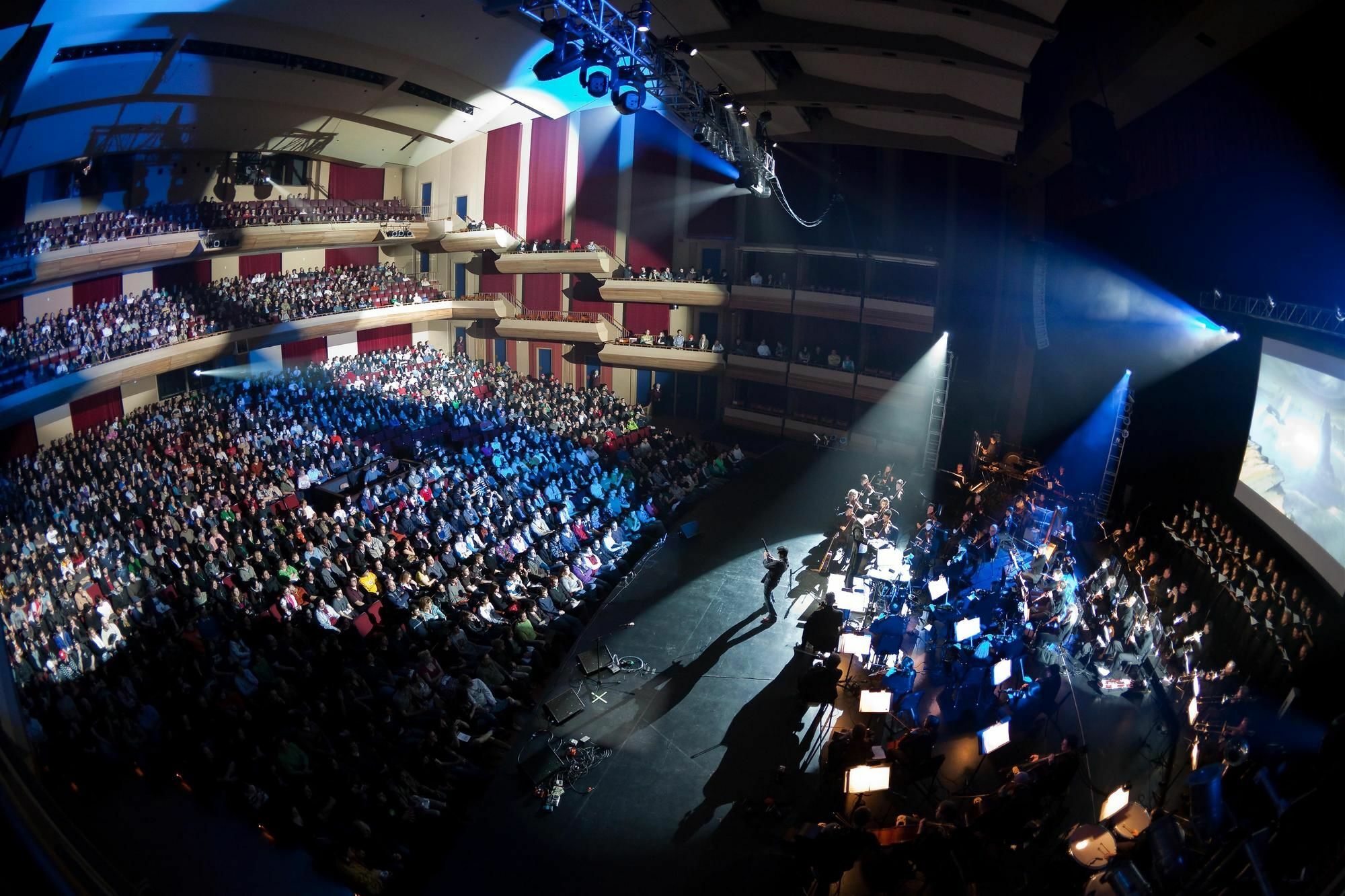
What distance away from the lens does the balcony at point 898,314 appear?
720 inches

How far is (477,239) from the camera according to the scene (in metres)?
25.7

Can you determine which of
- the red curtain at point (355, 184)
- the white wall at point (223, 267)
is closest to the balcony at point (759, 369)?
the red curtain at point (355, 184)

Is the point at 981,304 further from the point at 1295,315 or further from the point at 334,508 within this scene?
the point at 334,508

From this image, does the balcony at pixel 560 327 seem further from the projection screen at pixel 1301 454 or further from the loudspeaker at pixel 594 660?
the projection screen at pixel 1301 454

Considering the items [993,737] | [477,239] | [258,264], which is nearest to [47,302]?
[258,264]

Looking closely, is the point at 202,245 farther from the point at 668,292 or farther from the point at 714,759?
the point at 714,759

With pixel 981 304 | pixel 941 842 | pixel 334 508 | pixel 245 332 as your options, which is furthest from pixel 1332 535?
pixel 245 332

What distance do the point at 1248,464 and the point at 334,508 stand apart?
14702mm

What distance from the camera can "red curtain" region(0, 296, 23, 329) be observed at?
16344mm

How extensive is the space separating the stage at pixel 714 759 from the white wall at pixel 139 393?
15.4 meters

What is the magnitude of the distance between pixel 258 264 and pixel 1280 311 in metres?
25.0

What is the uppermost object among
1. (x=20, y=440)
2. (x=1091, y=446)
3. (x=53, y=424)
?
(x=1091, y=446)

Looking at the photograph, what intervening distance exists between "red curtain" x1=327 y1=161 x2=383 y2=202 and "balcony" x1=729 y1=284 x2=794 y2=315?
47.1ft

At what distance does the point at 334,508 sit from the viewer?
13.5 metres
